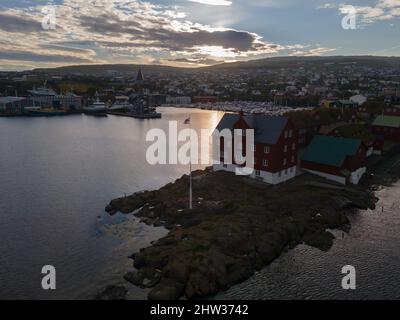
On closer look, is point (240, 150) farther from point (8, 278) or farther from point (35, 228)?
point (8, 278)

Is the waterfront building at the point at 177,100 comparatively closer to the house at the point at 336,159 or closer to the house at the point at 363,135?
the house at the point at 363,135

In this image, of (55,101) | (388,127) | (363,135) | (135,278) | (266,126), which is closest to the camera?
(135,278)

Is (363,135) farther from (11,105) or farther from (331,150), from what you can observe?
(11,105)

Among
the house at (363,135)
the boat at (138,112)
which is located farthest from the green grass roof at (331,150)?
the boat at (138,112)

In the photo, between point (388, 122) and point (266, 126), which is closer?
point (266, 126)

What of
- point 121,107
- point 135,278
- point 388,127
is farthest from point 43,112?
point 135,278

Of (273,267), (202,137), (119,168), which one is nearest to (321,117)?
(202,137)
